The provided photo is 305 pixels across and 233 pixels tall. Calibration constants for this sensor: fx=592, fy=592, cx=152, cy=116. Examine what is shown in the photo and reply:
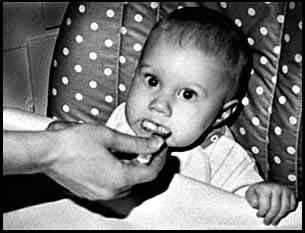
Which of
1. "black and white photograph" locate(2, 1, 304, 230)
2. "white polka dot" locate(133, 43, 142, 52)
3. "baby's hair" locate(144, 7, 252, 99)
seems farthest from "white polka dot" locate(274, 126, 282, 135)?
"white polka dot" locate(133, 43, 142, 52)

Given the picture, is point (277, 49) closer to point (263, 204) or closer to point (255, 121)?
point (255, 121)

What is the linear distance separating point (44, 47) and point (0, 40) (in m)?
0.18

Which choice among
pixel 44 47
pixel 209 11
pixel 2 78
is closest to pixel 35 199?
pixel 209 11

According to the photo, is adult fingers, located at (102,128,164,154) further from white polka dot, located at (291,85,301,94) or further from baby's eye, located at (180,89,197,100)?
white polka dot, located at (291,85,301,94)

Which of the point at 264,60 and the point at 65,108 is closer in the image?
the point at 264,60

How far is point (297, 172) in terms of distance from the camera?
1146 millimetres

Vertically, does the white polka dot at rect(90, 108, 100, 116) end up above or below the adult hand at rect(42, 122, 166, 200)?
below

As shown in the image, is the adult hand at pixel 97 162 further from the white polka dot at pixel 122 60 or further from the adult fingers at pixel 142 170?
the white polka dot at pixel 122 60

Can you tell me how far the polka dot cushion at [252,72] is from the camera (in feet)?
3.74

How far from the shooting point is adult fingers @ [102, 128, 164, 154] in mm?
832

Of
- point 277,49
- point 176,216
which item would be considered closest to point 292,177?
point 277,49

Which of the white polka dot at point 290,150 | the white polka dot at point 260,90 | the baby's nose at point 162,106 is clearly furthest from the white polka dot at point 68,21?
the white polka dot at point 290,150

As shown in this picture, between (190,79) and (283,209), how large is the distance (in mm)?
296

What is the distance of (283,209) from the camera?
953 mm
